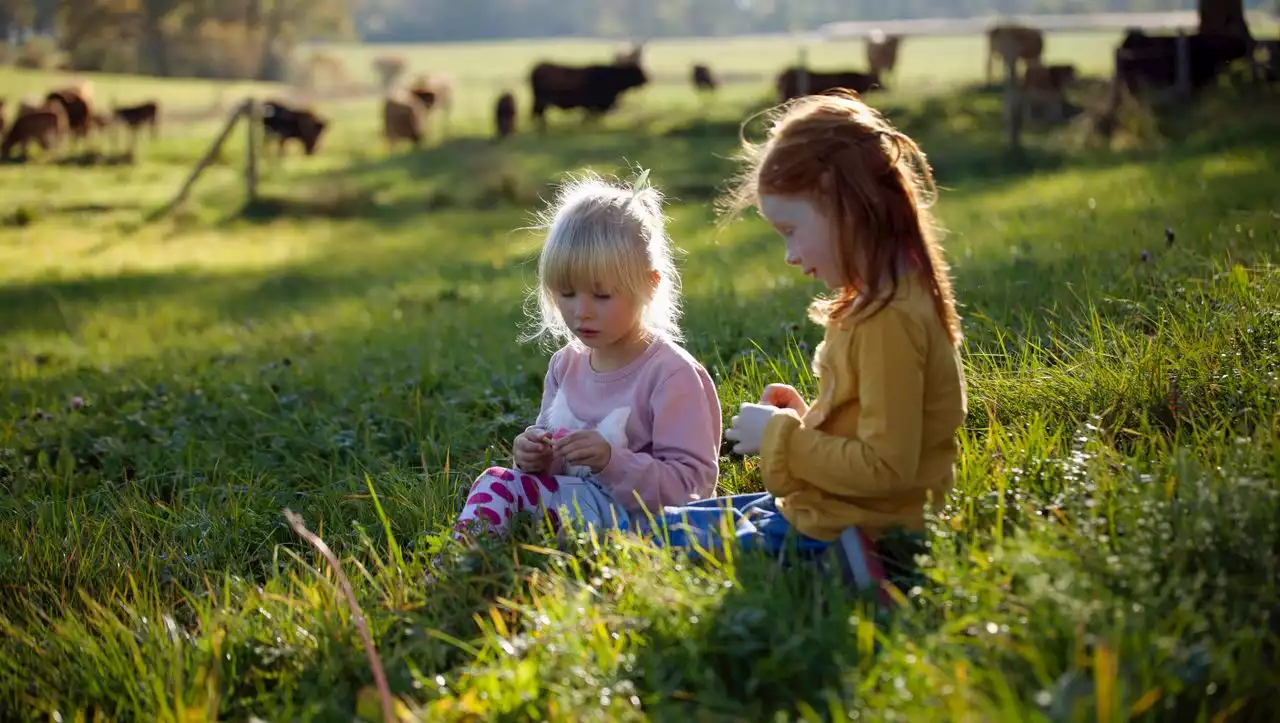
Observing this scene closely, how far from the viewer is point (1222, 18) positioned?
827 inches

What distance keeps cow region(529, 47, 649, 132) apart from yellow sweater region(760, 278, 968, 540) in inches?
1078

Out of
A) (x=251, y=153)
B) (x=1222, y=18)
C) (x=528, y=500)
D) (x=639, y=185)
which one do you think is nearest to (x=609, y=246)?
(x=639, y=185)

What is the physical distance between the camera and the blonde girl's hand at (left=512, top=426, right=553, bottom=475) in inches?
133

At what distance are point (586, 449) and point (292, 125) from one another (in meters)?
24.9

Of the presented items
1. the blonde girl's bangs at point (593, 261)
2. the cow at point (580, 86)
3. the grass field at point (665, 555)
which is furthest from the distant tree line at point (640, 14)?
the blonde girl's bangs at point (593, 261)

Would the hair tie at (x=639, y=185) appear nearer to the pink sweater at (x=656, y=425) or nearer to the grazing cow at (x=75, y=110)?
the pink sweater at (x=656, y=425)

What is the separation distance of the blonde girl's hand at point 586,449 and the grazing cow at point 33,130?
78.1ft

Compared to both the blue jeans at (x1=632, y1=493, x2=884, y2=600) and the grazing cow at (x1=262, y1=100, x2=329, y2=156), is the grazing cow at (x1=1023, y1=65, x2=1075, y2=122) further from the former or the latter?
the blue jeans at (x1=632, y1=493, x2=884, y2=600)

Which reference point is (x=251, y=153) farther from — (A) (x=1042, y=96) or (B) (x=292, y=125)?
(A) (x=1042, y=96)

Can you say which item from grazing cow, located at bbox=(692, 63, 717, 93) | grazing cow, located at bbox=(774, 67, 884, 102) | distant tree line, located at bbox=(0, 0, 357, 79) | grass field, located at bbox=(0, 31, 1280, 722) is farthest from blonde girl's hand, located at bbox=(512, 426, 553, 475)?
distant tree line, located at bbox=(0, 0, 357, 79)

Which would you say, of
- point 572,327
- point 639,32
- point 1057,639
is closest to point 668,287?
point 572,327

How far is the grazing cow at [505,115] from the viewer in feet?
90.3

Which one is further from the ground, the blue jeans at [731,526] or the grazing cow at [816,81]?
the grazing cow at [816,81]

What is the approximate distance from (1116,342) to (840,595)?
6.31 ft
